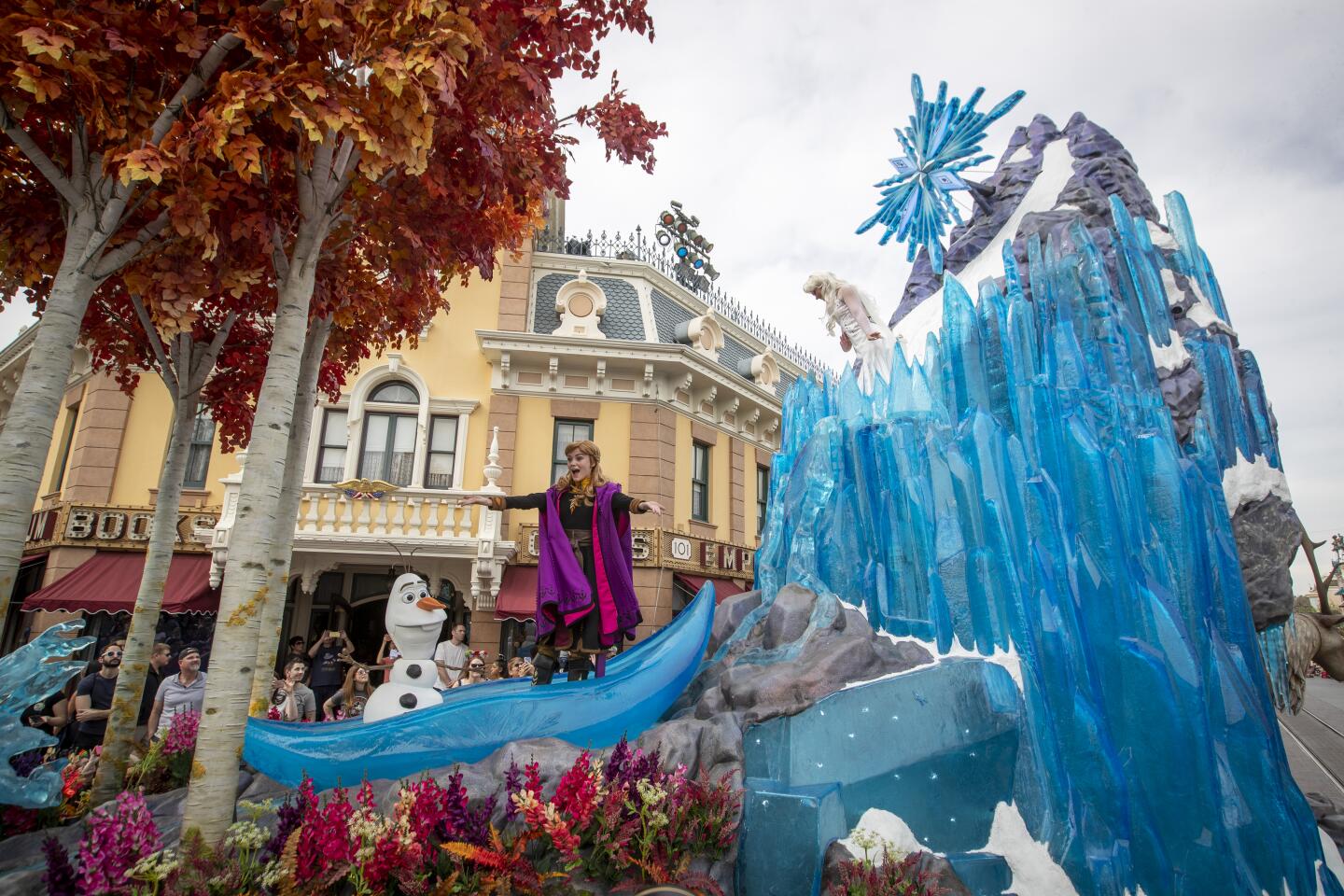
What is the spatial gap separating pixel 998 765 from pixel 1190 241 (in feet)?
19.1

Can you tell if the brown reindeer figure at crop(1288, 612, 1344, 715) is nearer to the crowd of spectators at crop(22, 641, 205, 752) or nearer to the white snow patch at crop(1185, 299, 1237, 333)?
the white snow patch at crop(1185, 299, 1237, 333)

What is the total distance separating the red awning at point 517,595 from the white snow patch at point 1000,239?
22.8 feet

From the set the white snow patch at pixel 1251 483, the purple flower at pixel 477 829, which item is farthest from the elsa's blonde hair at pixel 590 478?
the white snow patch at pixel 1251 483

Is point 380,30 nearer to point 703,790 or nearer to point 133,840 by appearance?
point 133,840

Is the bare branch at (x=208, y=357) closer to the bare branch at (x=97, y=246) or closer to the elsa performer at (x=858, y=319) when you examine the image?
the bare branch at (x=97, y=246)

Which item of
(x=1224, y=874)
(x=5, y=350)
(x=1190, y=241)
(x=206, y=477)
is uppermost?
(x=5, y=350)

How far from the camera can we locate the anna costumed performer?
5.16 metres

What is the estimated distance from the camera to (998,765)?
15.2 ft

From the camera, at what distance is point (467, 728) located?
183 inches

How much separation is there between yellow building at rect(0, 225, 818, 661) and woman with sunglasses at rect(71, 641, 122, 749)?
4.70 metres

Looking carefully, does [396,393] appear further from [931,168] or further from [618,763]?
[618,763]

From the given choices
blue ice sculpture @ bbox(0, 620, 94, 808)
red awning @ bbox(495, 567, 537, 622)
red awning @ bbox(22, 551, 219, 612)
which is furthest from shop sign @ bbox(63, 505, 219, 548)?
blue ice sculpture @ bbox(0, 620, 94, 808)

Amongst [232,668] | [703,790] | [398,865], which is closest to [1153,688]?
[703,790]

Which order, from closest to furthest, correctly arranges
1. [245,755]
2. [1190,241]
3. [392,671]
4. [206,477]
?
[245,755]
[392,671]
[1190,241]
[206,477]
